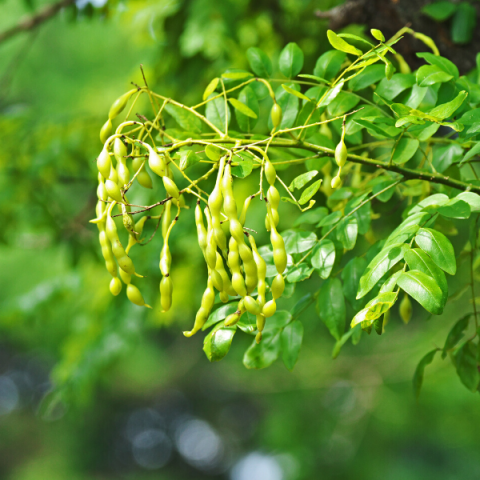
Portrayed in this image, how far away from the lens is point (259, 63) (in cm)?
72

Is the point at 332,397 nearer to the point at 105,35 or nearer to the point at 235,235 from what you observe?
the point at 235,235

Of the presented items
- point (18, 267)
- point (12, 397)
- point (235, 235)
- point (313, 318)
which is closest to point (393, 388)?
point (313, 318)

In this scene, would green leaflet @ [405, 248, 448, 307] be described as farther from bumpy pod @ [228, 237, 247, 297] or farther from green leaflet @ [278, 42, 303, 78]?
green leaflet @ [278, 42, 303, 78]

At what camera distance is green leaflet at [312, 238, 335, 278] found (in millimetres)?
593

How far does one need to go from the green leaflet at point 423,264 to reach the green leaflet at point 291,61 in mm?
350

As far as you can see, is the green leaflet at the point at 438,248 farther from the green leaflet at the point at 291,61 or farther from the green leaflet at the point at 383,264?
the green leaflet at the point at 291,61

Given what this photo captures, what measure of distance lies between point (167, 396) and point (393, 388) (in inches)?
259

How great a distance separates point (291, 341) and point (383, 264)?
0.66ft

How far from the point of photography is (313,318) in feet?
9.65

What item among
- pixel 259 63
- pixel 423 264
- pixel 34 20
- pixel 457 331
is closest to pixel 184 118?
pixel 259 63

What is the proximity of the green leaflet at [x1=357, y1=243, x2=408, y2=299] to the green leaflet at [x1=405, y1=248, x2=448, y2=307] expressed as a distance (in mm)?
10

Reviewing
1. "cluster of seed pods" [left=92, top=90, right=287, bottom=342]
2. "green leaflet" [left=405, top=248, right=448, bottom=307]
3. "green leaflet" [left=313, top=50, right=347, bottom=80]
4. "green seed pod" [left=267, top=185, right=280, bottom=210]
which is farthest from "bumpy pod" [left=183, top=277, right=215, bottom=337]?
"green leaflet" [left=313, top=50, right=347, bottom=80]

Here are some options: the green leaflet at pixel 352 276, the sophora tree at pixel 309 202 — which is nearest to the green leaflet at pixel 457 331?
the sophora tree at pixel 309 202

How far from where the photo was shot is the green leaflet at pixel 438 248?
19.6 inches
